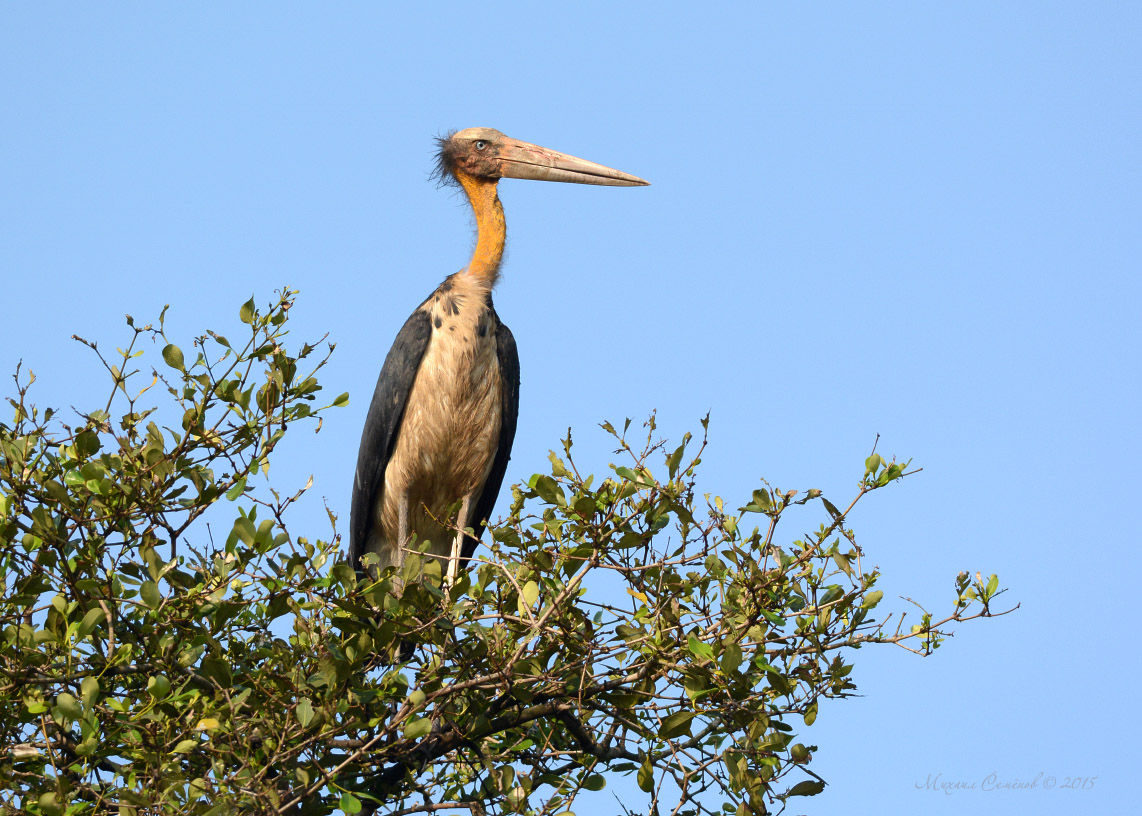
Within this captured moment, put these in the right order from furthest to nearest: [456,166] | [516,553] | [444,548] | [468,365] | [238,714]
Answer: [456,166], [444,548], [468,365], [516,553], [238,714]

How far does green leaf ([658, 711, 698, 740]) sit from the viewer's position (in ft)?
14.3

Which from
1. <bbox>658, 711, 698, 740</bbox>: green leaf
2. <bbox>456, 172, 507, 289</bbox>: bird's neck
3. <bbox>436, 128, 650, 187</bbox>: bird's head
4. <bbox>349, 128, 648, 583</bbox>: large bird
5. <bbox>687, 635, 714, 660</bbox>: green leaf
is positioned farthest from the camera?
<bbox>436, 128, 650, 187</bbox>: bird's head

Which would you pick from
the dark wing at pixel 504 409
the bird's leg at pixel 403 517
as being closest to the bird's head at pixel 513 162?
the dark wing at pixel 504 409

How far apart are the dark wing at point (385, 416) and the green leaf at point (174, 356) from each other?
2.75m

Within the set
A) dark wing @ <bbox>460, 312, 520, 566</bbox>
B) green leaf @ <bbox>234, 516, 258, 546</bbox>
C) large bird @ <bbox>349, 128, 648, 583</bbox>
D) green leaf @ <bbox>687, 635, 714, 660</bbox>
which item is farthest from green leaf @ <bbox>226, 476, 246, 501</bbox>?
dark wing @ <bbox>460, 312, 520, 566</bbox>

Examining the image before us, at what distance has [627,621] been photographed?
4.39m

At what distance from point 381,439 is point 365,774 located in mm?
3209

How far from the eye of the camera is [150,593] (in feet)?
13.2

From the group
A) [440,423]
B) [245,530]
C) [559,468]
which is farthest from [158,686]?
[440,423]

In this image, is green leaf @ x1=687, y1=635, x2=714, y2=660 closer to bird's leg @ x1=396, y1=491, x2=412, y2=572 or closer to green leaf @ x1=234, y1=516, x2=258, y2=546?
green leaf @ x1=234, y1=516, x2=258, y2=546

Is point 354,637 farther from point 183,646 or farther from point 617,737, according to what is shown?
point 617,737

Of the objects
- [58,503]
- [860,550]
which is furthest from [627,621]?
[58,503]

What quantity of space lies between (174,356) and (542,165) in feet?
14.0

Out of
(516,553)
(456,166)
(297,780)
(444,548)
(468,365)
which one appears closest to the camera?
(297,780)
